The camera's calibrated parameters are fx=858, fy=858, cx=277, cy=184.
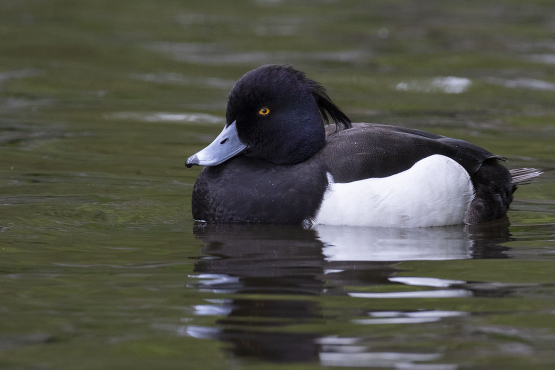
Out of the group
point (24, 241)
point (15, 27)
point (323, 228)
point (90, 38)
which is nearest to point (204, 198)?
point (323, 228)

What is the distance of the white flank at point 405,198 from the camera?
5410mm

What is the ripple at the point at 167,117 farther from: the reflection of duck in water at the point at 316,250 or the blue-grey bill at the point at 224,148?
the reflection of duck in water at the point at 316,250

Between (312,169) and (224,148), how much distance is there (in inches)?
25.0

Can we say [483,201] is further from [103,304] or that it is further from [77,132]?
[77,132]

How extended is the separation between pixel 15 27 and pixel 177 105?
503 centimetres

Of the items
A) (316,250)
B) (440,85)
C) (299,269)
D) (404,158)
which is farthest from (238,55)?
(299,269)

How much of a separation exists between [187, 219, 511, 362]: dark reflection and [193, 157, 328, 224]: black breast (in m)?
0.09

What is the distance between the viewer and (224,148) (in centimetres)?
571

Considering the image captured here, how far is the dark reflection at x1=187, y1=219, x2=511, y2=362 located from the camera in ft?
11.7

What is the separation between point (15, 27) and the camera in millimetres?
13836

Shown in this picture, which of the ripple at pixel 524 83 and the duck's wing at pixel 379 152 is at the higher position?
the ripple at pixel 524 83

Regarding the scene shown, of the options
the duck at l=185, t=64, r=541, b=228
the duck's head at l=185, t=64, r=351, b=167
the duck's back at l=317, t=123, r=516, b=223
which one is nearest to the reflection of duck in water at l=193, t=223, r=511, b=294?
the duck at l=185, t=64, r=541, b=228

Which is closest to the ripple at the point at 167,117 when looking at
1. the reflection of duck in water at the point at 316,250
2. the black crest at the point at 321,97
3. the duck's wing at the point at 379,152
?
the black crest at the point at 321,97

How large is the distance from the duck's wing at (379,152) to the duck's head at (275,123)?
0.17m
